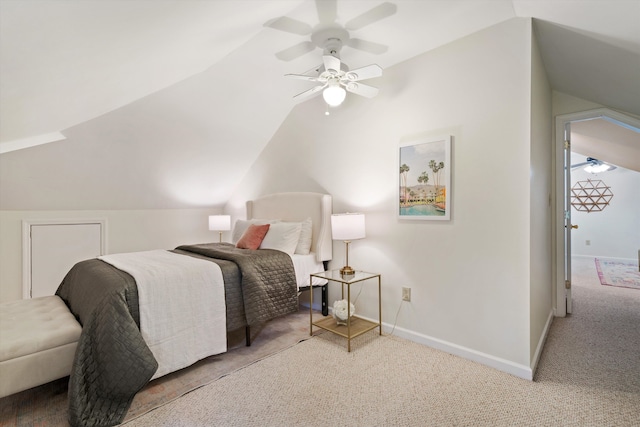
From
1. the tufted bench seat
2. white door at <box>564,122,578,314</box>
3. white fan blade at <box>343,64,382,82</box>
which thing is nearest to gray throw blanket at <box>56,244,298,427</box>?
the tufted bench seat

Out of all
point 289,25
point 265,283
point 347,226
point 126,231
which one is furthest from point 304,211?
point 126,231

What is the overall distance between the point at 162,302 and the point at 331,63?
201cm

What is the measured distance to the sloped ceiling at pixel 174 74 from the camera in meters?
1.58

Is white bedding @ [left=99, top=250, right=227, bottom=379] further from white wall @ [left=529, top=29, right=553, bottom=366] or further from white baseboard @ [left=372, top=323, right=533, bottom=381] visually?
white wall @ [left=529, top=29, right=553, bottom=366]

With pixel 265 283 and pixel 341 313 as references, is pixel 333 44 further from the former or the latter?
pixel 341 313

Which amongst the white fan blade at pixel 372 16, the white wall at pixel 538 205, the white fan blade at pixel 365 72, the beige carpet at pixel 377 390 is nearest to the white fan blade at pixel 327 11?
the white fan blade at pixel 372 16

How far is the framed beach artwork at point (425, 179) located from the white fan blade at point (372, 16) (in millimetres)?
971

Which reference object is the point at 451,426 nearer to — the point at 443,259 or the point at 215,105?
the point at 443,259

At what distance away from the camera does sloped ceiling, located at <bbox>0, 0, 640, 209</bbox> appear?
5.20ft

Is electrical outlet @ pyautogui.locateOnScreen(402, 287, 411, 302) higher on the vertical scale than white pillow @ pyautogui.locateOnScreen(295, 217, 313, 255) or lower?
lower

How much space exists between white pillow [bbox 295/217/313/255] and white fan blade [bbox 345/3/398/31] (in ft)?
6.30

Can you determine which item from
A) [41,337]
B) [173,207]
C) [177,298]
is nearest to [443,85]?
[177,298]

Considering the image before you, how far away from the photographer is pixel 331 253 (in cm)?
337

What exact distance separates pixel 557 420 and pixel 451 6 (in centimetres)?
251
